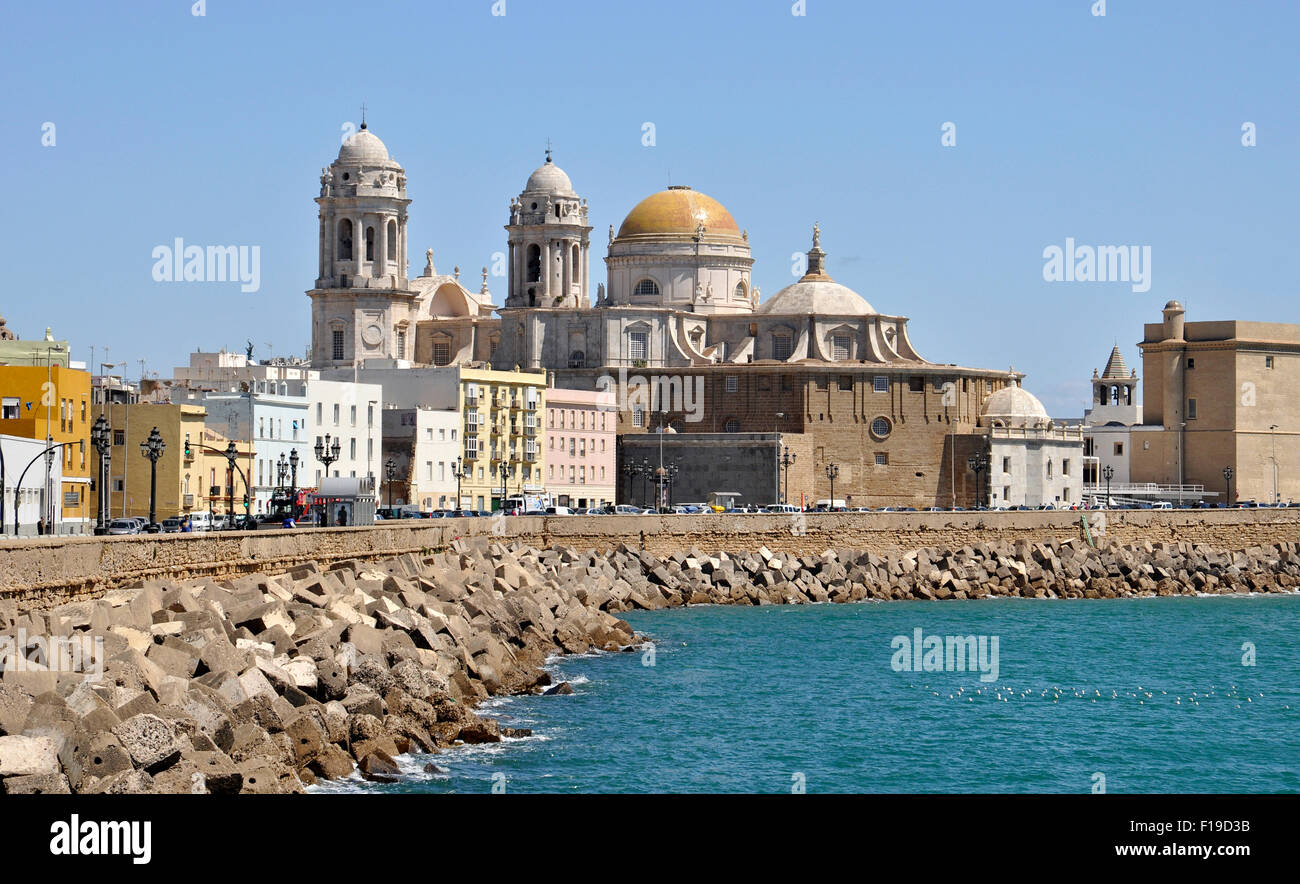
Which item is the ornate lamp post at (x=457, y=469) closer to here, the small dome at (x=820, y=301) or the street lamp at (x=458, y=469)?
the street lamp at (x=458, y=469)

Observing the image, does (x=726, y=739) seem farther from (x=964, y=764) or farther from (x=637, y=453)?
(x=637, y=453)

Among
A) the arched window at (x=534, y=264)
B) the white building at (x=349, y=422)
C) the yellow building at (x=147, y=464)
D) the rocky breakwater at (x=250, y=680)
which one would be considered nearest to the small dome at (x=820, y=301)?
the arched window at (x=534, y=264)

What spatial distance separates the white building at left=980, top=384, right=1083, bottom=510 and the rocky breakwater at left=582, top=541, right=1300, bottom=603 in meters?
17.2

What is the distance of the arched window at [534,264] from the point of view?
84.2 m

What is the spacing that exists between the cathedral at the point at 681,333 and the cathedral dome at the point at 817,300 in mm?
90

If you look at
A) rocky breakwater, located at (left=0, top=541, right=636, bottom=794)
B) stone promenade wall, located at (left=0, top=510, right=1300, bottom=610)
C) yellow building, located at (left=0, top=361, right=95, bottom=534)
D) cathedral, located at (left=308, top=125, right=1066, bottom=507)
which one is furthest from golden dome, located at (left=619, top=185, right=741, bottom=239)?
rocky breakwater, located at (left=0, top=541, right=636, bottom=794)

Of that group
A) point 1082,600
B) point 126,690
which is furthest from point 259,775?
point 1082,600

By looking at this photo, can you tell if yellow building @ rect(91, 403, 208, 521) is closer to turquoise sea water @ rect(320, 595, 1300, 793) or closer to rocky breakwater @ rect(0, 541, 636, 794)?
turquoise sea water @ rect(320, 595, 1300, 793)

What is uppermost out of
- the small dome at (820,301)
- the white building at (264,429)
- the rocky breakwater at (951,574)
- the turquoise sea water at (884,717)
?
the small dome at (820,301)

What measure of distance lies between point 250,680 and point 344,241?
6075 centimetres

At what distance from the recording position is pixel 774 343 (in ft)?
279

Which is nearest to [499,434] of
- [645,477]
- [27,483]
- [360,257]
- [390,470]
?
[390,470]

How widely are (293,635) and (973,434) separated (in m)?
59.3

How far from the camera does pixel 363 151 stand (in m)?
76.7
